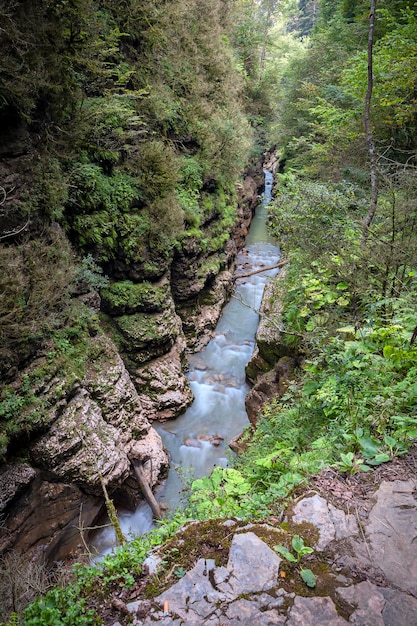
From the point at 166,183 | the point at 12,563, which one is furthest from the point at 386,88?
the point at 12,563

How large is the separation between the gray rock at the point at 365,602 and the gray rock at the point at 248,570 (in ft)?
1.37

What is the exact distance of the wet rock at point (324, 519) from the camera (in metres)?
2.27

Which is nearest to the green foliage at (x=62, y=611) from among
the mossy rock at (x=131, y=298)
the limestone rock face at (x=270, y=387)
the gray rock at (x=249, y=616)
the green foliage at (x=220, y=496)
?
the gray rock at (x=249, y=616)

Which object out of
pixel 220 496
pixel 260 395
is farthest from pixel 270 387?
pixel 220 496

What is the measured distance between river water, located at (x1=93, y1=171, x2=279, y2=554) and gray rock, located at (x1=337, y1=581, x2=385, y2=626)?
3617 millimetres

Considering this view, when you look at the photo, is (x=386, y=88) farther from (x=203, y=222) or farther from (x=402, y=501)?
(x=402, y=501)

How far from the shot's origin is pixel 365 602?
1899 millimetres

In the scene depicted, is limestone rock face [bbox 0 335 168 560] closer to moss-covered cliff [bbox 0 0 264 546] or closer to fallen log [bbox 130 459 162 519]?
moss-covered cliff [bbox 0 0 264 546]

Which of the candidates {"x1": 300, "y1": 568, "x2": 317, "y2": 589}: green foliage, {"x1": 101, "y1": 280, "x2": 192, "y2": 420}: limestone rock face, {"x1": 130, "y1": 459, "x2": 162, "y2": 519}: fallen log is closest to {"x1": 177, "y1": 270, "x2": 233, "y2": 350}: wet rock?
{"x1": 101, "y1": 280, "x2": 192, "y2": 420}: limestone rock face

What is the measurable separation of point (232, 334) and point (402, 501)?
27.5ft

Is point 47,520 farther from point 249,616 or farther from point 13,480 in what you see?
point 249,616

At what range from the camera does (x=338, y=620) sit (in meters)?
1.84

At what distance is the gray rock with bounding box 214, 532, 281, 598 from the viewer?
80.4 inches

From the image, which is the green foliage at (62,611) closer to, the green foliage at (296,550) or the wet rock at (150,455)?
the green foliage at (296,550)
